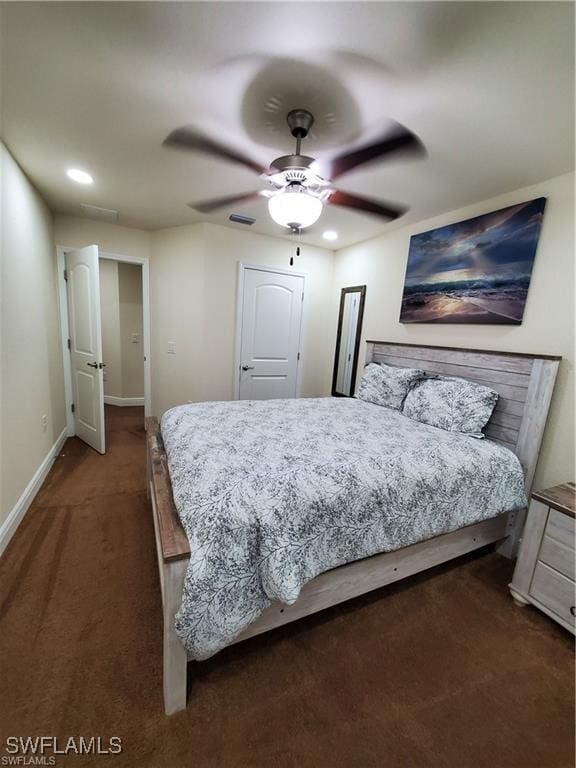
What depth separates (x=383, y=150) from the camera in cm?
176

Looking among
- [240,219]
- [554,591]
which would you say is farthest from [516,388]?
[240,219]

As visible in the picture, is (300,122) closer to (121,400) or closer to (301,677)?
(301,677)

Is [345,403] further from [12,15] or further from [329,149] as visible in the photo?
[12,15]

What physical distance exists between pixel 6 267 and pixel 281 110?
1945 mm

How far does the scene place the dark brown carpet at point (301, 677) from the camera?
3.57 ft

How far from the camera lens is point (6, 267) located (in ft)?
6.55

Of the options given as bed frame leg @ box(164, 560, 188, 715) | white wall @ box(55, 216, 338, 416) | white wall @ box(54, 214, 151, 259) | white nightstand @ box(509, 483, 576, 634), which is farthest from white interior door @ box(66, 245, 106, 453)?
white nightstand @ box(509, 483, 576, 634)

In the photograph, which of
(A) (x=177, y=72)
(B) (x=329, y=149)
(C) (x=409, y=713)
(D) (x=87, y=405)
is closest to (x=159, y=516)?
(C) (x=409, y=713)

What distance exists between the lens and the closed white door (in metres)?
3.61

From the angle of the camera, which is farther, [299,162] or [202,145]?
[202,145]

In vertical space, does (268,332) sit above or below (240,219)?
below

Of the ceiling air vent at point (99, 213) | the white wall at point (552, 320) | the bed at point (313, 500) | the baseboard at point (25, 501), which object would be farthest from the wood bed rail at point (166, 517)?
the ceiling air vent at point (99, 213)

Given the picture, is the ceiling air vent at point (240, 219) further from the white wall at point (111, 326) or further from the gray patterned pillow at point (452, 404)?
the white wall at point (111, 326)

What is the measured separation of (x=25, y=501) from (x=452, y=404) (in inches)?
125
